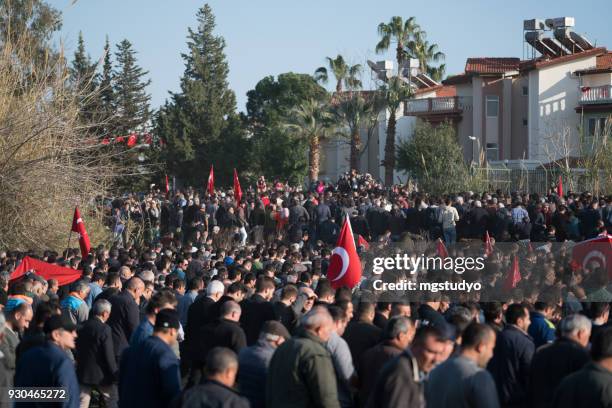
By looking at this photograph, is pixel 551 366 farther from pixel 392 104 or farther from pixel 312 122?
pixel 312 122

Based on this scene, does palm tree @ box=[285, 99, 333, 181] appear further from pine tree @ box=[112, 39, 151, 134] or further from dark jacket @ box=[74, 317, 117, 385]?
dark jacket @ box=[74, 317, 117, 385]

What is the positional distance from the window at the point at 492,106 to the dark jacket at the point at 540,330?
45788 mm

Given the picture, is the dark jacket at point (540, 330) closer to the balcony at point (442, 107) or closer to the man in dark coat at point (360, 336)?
the man in dark coat at point (360, 336)

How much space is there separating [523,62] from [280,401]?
47978 mm

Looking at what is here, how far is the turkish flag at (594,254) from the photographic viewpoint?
51.4 ft

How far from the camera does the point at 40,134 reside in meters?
25.0

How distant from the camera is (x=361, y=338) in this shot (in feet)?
29.0

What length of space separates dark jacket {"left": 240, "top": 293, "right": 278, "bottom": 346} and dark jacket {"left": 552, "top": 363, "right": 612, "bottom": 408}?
4.92m

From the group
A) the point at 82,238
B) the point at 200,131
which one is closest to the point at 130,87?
the point at 200,131

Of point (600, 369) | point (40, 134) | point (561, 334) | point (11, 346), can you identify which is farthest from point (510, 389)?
point (40, 134)

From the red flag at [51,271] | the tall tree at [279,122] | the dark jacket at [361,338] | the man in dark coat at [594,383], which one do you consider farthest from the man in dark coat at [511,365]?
the tall tree at [279,122]

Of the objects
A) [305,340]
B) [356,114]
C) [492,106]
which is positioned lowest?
[305,340]

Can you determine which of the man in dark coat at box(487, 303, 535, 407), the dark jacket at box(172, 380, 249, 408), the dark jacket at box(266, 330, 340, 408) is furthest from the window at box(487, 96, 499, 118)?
the dark jacket at box(172, 380, 249, 408)

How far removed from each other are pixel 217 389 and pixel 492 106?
4955 cm
